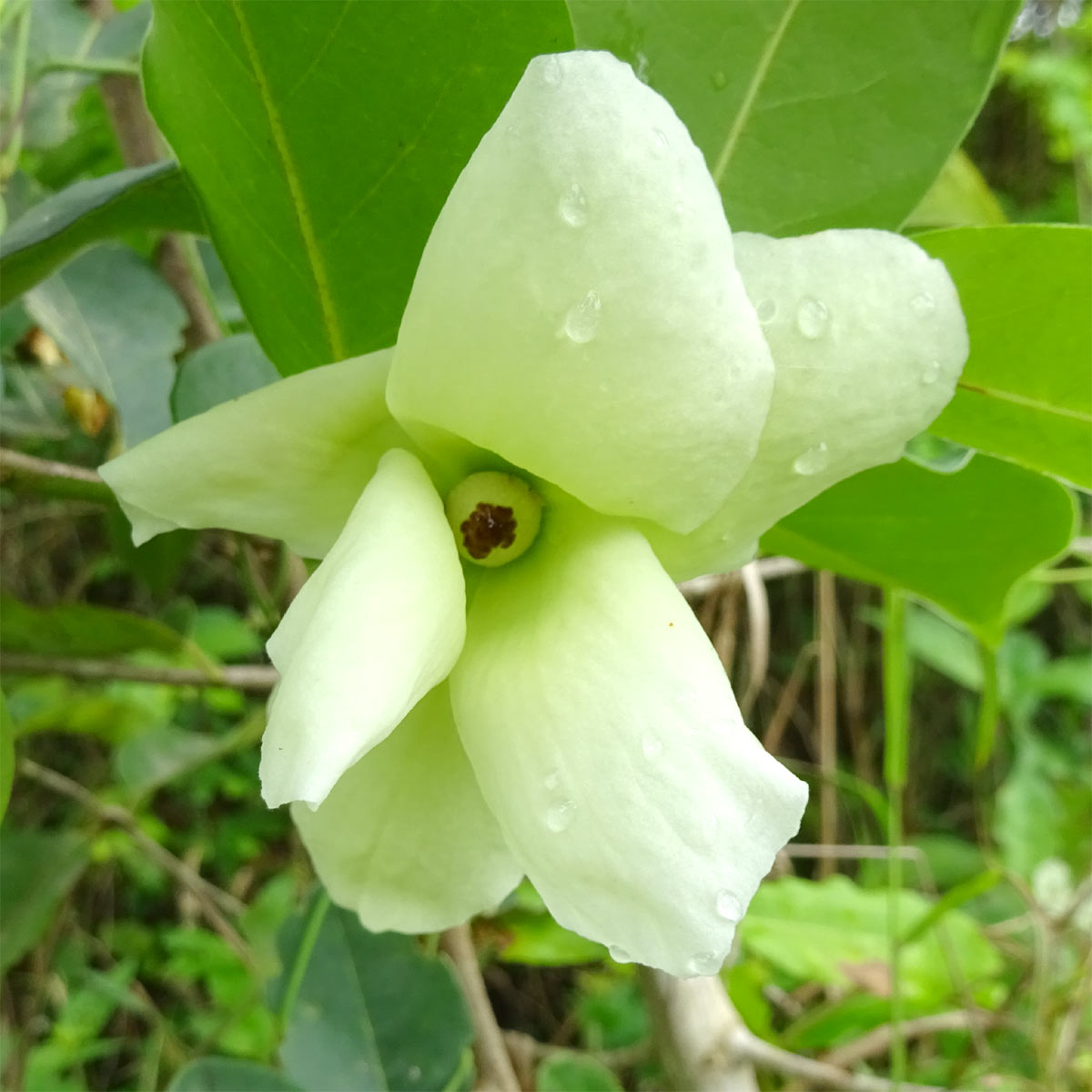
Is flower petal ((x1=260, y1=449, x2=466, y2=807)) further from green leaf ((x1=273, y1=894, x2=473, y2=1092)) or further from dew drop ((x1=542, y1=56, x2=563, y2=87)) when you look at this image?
green leaf ((x1=273, y1=894, x2=473, y2=1092))

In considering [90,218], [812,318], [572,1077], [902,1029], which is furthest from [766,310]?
[902,1029]

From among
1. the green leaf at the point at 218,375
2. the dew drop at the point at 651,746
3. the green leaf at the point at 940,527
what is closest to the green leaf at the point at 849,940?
the green leaf at the point at 940,527

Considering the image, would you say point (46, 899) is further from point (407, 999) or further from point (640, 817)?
point (640, 817)

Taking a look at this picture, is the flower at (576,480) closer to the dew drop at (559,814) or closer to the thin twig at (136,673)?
the dew drop at (559,814)

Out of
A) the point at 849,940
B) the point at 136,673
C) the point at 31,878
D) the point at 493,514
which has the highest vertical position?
the point at 493,514

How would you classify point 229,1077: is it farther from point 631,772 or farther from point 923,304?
point 923,304
